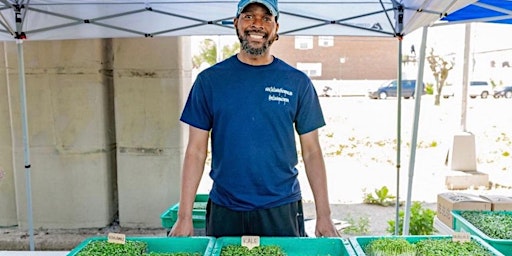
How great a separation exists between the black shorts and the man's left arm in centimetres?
9

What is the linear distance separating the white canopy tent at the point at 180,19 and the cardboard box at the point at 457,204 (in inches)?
27.2

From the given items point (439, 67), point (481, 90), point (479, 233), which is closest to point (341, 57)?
point (481, 90)

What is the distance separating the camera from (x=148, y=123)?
13.1 feet

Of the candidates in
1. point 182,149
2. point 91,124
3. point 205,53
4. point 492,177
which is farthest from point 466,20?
point 205,53

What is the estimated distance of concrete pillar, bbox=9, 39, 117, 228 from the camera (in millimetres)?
3791

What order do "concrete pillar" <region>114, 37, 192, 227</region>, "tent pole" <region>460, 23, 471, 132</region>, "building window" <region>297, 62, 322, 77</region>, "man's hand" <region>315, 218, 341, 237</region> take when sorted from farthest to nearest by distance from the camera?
"building window" <region>297, 62, 322, 77</region>, "tent pole" <region>460, 23, 471, 132</region>, "concrete pillar" <region>114, 37, 192, 227</region>, "man's hand" <region>315, 218, 341, 237</region>

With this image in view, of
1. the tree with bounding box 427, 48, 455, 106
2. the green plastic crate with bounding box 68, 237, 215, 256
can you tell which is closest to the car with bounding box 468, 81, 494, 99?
the tree with bounding box 427, 48, 455, 106

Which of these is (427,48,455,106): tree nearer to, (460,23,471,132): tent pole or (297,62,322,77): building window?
(460,23,471,132): tent pole

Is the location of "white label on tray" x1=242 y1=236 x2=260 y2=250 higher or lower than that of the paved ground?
higher

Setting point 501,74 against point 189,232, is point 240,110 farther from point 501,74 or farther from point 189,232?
point 501,74

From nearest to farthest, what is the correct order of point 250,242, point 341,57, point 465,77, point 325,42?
point 250,242
point 465,77
point 325,42
point 341,57

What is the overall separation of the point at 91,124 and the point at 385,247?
128 inches

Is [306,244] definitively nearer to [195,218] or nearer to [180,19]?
[195,218]

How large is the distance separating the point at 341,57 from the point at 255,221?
75.4 ft
